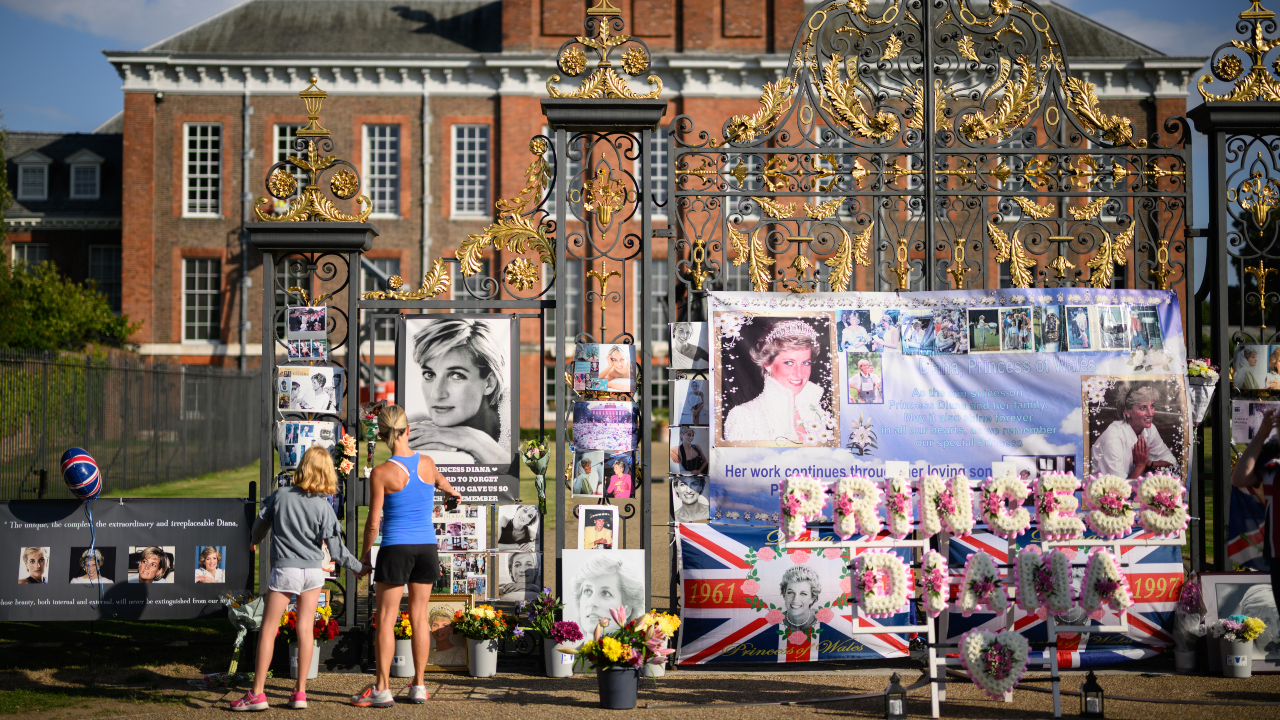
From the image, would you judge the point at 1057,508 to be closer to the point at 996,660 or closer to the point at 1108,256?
the point at 996,660

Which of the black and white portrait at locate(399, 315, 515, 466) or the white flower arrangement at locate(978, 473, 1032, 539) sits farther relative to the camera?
the black and white portrait at locate(399, 315, 515, 466)

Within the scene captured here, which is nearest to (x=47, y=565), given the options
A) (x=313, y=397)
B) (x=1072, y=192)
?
(x=313, y=397)

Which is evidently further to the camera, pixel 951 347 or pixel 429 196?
pixel 429 196

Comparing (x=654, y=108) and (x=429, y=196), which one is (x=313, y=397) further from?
(x=429, y=196)

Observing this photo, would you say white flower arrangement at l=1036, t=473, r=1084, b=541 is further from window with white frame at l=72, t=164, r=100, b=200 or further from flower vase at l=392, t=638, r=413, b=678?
window with white frame at l=72, t=164, r=100, b=200

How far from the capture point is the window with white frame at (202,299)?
102 ft

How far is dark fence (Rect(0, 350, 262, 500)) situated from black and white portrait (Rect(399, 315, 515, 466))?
338 centimetres

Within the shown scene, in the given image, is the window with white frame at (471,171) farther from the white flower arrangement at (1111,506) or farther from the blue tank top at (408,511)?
the white flower arrangement at (1111,506)

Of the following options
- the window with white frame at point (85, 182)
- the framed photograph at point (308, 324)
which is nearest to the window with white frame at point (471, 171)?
the window with white frame at point (85, 182)

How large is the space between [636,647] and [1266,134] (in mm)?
6004

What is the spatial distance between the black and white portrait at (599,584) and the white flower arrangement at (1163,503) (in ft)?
10.8

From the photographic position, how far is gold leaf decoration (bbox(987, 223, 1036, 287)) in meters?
7.31

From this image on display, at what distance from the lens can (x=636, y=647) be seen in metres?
5.95

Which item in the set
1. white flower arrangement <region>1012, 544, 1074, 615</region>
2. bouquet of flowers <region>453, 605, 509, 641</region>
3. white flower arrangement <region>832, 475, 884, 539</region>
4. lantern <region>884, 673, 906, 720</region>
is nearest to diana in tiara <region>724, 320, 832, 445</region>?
white flower arrangement <region>832, 475, 884, 539</region>
